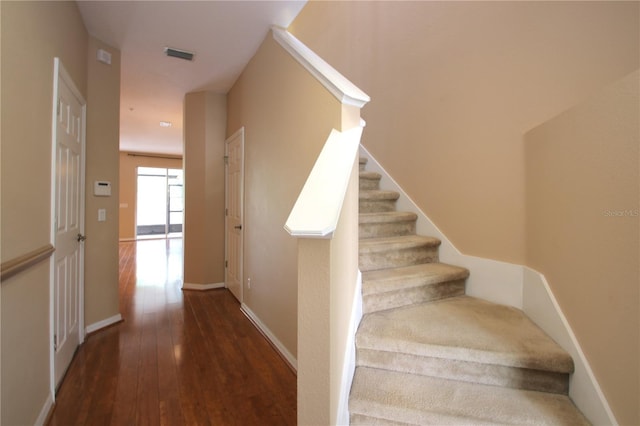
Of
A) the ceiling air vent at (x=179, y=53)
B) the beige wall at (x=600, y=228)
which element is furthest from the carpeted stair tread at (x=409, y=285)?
the ceiling air vent at (x=179, y=53)

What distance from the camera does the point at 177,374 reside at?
2.03 m

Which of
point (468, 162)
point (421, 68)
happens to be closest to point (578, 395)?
point (468, 162)

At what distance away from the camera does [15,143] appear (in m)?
1.34

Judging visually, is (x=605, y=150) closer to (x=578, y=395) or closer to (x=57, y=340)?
(x=578, y=395)

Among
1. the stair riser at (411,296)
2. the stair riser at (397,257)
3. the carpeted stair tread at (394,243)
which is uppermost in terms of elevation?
the carpeted stair tread at (394,243)

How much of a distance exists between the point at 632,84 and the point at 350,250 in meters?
1.24

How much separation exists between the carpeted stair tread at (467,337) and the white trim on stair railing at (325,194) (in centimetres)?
80

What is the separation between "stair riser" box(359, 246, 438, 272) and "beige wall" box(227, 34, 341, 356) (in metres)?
0.55

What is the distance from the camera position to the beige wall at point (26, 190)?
126 cm

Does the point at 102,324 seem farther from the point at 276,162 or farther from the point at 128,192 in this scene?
the point at 128,192

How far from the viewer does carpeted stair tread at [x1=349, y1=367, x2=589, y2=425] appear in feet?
3.81

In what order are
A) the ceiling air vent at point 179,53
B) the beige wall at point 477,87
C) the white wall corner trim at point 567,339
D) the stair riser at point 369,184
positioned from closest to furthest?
the white wall corner trim at point 567,339 → the beige wall at point 477,87 → the stair riser at point 369,184 → the ceiling air vent at point 179,53

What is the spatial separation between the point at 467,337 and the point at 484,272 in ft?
2.16

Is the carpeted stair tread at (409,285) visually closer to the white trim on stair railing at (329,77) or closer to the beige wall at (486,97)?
the beige wall at (486,97)
